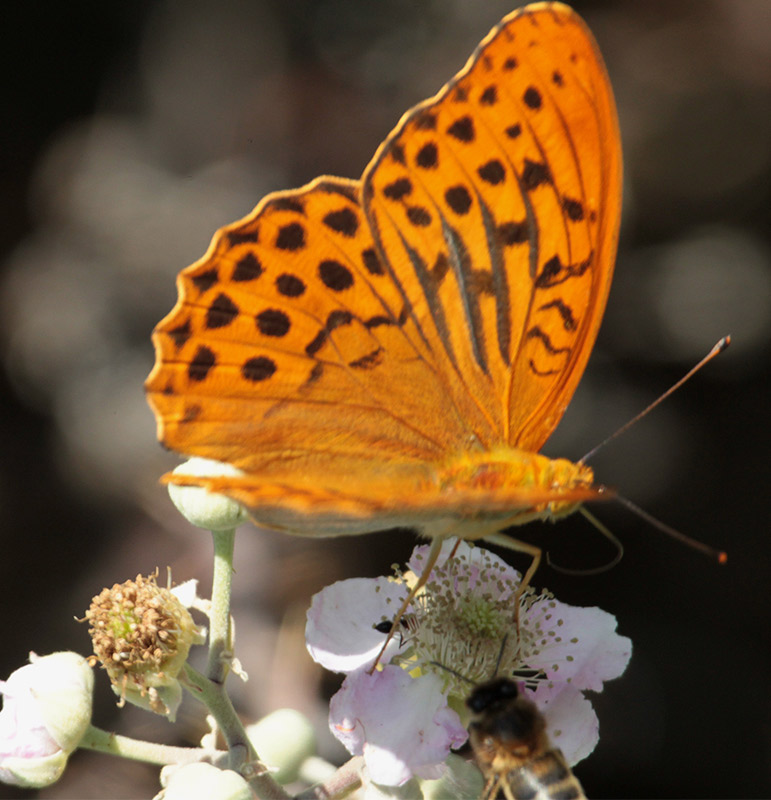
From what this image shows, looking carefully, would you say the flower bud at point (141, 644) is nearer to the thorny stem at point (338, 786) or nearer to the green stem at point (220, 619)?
the green stem at point (220, 619)

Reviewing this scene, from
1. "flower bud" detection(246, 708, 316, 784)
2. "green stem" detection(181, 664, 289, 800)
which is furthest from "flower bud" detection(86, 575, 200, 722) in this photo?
"flower bud" detection(246, 708, 316, 784)

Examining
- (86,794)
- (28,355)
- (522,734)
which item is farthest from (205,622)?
(522,734)

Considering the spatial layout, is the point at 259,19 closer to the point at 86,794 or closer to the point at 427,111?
the point at 427,111

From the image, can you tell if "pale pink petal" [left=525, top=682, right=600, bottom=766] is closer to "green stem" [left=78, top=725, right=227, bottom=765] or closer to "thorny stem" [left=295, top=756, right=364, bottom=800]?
"thorny stem" [left=295, top=756, right=364, bottom=800]

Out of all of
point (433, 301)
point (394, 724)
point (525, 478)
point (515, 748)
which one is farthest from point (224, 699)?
point (433, 301)

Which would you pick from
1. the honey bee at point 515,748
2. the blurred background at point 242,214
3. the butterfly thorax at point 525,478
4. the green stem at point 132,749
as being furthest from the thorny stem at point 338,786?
the blurred background at point 242,214

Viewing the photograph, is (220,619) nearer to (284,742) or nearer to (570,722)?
(284,742)
